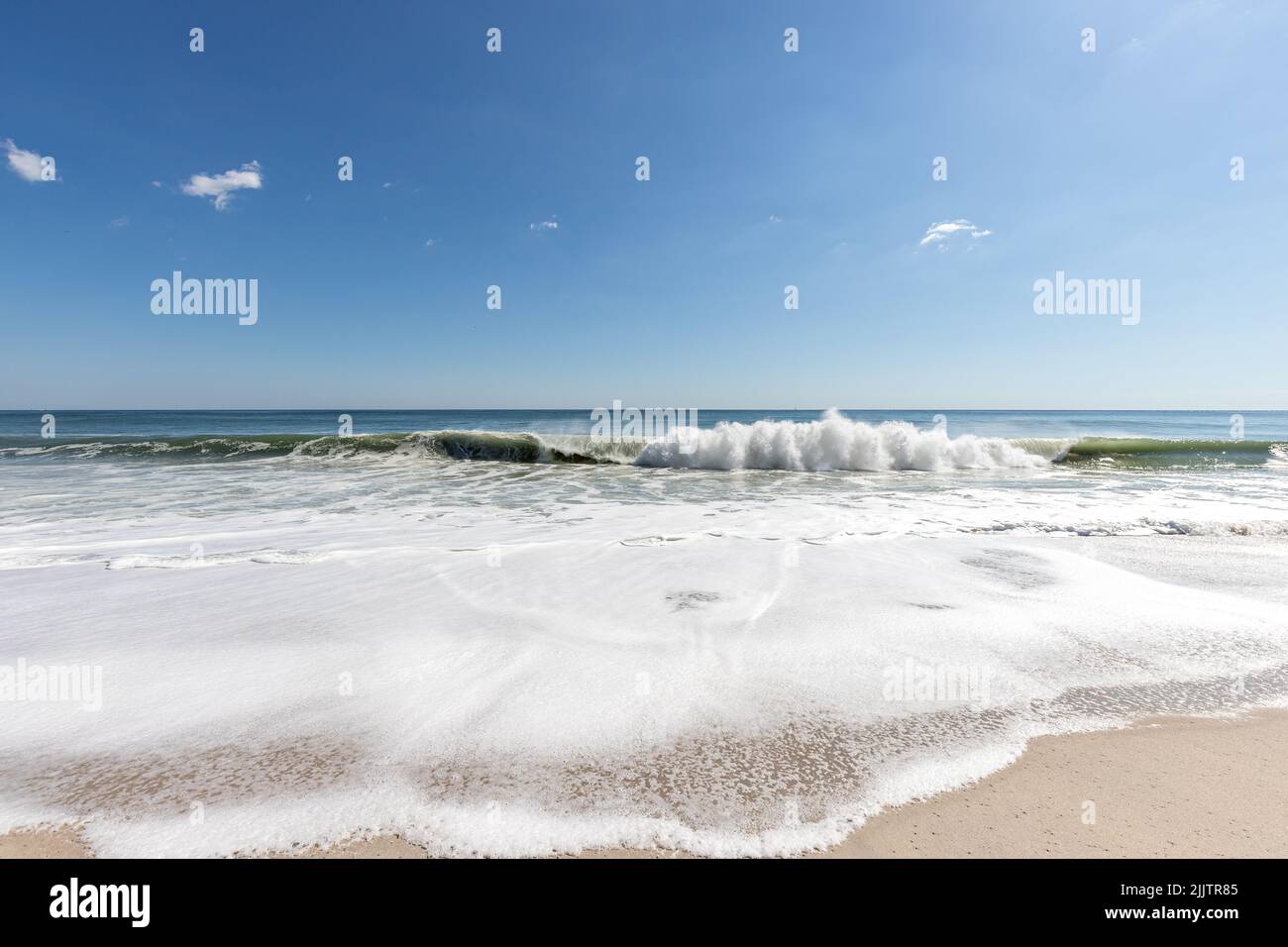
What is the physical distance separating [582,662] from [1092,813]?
8.25 ft

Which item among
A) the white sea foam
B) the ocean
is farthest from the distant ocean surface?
the ocean

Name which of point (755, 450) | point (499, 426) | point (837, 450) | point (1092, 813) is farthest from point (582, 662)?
point (499, 426)

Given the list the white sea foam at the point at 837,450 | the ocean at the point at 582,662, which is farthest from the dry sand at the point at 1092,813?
the white sea foam at the point at 837,450

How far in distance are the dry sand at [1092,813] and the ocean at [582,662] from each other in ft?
0.31

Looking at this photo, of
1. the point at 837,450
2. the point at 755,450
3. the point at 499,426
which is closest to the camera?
the point at 837,450

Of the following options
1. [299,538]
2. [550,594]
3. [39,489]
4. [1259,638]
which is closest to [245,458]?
[39,489]

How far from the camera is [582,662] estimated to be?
3.38 m

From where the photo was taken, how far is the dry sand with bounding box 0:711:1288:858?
185 centimetres

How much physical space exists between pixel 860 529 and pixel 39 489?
1683 centimetres

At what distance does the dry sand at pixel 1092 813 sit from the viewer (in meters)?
1.85

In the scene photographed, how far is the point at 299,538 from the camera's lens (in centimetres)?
678

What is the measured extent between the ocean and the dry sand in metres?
0.09

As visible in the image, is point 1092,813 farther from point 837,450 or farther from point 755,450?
point 837,450
